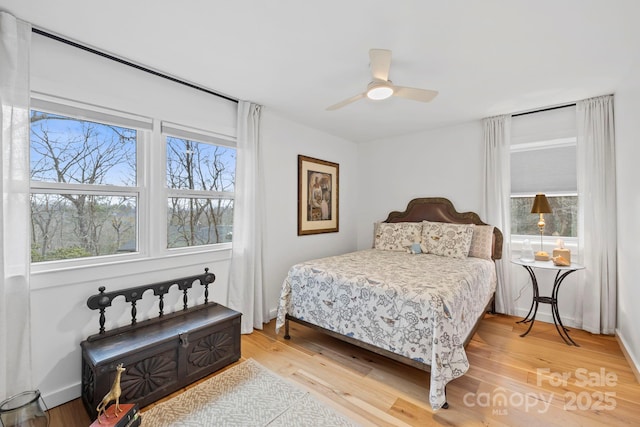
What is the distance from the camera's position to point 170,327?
2.20m

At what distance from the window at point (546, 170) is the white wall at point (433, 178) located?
16.3 inches

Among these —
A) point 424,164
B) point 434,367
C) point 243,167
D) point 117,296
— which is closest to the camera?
point 434,367

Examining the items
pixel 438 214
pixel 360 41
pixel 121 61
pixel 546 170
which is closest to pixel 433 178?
pixel 438 214

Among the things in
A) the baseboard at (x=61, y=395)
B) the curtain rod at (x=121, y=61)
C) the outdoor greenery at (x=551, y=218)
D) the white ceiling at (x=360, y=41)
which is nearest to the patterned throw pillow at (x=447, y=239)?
the outdoor greenery at (x=551, y=218)

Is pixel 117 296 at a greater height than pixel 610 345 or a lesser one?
greater

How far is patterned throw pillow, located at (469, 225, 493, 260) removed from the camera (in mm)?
3352

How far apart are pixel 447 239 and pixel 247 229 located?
243 centimetres

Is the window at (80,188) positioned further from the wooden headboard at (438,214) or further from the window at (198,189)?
the wooden headboard at (438,214)

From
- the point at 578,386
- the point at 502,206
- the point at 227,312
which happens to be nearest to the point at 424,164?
the point at 502,206

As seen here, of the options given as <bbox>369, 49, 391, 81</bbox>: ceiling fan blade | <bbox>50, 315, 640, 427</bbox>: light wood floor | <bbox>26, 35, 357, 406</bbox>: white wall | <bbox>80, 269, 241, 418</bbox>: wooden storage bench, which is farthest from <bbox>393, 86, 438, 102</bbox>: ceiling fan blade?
<bbox>80, 269, 241, 418</bbox>: wooden storage bench

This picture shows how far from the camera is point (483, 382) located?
7.04ft

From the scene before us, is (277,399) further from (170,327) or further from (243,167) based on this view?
(243,167)

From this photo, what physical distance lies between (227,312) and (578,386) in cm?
282

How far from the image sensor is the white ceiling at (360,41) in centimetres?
163
